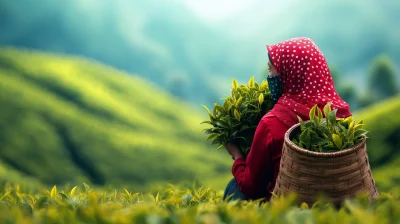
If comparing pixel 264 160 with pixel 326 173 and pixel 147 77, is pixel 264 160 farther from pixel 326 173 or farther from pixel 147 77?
pixel 147 77

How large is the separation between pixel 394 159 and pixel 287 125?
17101 mm

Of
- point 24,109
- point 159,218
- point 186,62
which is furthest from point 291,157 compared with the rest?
point 186,62

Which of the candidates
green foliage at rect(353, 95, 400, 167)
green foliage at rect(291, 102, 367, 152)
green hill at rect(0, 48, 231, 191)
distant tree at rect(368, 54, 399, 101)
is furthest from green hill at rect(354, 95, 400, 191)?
distant tree at rect(368, 54, 399, 101)

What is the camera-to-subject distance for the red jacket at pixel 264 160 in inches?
154

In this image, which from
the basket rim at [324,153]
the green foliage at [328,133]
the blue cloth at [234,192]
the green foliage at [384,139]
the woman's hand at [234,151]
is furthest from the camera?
the green foliage at [384,139]

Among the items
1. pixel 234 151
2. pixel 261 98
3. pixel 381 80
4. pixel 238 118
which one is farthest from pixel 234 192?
pixel 381 80

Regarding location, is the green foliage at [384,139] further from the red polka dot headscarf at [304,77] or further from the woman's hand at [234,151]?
the red polka dot headscarf at [304,77]

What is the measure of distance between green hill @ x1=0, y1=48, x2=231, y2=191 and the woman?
26.2m

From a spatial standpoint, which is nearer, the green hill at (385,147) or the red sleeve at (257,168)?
the red sleeve at (257,168)

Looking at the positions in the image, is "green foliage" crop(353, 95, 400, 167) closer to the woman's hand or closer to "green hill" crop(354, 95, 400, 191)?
"green hill" crop(354, 95, 400, 191)

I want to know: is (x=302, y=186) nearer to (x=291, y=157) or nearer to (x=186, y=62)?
(x=291, y=157)

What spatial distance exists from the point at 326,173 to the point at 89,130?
108 feet

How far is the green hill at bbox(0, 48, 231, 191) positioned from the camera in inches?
1249

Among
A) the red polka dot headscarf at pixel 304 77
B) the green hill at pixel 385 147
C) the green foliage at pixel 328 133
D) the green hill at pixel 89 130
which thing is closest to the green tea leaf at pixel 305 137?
the green foliage at pixel 328 133
